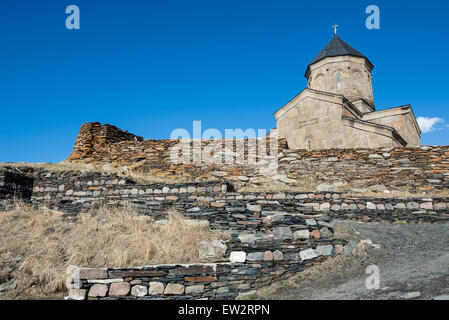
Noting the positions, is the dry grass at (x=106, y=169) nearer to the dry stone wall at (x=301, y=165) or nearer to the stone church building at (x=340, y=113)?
the dry stone wall at (x=301, y=165)

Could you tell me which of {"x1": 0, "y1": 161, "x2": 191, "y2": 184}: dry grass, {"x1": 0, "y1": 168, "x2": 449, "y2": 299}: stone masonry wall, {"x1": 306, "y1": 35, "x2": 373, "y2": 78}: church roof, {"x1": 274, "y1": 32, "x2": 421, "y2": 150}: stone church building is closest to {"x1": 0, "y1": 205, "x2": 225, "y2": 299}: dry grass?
{"x1": 0, "y1": 168, "x2": 449, "y2": 299}: stone masonry wall

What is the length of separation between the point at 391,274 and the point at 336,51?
20.8 meters

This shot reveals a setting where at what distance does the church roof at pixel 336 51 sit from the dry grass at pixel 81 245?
63.9ft

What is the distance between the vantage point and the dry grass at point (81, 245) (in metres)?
4.56

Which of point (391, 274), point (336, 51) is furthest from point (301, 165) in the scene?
point (336, 51)

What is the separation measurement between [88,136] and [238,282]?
12.5m

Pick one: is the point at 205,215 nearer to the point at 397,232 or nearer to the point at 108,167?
the point at 397,232

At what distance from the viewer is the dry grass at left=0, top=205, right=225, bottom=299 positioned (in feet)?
15.0

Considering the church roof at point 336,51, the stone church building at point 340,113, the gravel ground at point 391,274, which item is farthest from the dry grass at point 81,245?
the church roof at point 336,51

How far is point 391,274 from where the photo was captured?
4.24 metres

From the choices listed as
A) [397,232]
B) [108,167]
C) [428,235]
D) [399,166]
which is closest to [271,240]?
[397,232]

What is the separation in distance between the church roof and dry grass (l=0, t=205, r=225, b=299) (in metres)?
19.5

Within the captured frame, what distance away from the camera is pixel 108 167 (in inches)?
522

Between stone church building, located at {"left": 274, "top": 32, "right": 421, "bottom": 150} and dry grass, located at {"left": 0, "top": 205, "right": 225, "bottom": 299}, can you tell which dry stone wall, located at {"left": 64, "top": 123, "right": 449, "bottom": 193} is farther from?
dry grass, located at {"left": 0, "top": 205, "right": 225, "bottom": 299}
